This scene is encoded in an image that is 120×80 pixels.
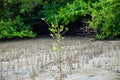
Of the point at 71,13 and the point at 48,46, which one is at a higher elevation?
the point at 71,13

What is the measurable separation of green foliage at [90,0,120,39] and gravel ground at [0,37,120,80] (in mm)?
1727

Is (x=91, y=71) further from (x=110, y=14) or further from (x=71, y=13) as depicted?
(x=71, y=13)

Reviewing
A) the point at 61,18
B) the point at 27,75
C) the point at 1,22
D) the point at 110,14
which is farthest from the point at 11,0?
the point at 27,75

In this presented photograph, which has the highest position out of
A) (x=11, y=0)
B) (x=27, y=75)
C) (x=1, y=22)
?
(x=11, y=0)

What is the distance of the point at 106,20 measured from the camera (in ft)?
48.3

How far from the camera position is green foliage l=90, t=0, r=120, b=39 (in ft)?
46.4

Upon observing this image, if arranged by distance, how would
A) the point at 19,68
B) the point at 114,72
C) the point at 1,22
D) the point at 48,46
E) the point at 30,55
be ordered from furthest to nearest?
the point at 1,22 → the point at 48,46 → the point at 30,55 → the point at 19,68 → the point at 114,72

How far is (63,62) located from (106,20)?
5.53 meters

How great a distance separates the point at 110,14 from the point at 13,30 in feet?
15.7

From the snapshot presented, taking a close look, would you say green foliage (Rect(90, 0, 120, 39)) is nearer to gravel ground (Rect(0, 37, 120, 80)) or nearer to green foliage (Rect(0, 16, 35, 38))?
gravel ground (Rect(0, 37, 120, 80))

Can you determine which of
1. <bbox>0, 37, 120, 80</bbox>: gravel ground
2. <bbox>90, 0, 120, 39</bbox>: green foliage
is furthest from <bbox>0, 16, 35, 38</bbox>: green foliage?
<bbox>90, 0, 120, 39</bbox>: green foliage

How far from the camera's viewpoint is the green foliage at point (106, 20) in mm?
14156

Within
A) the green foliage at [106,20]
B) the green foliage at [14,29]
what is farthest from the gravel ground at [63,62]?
the green foliage at [14,29]

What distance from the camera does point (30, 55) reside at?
1150 cm
